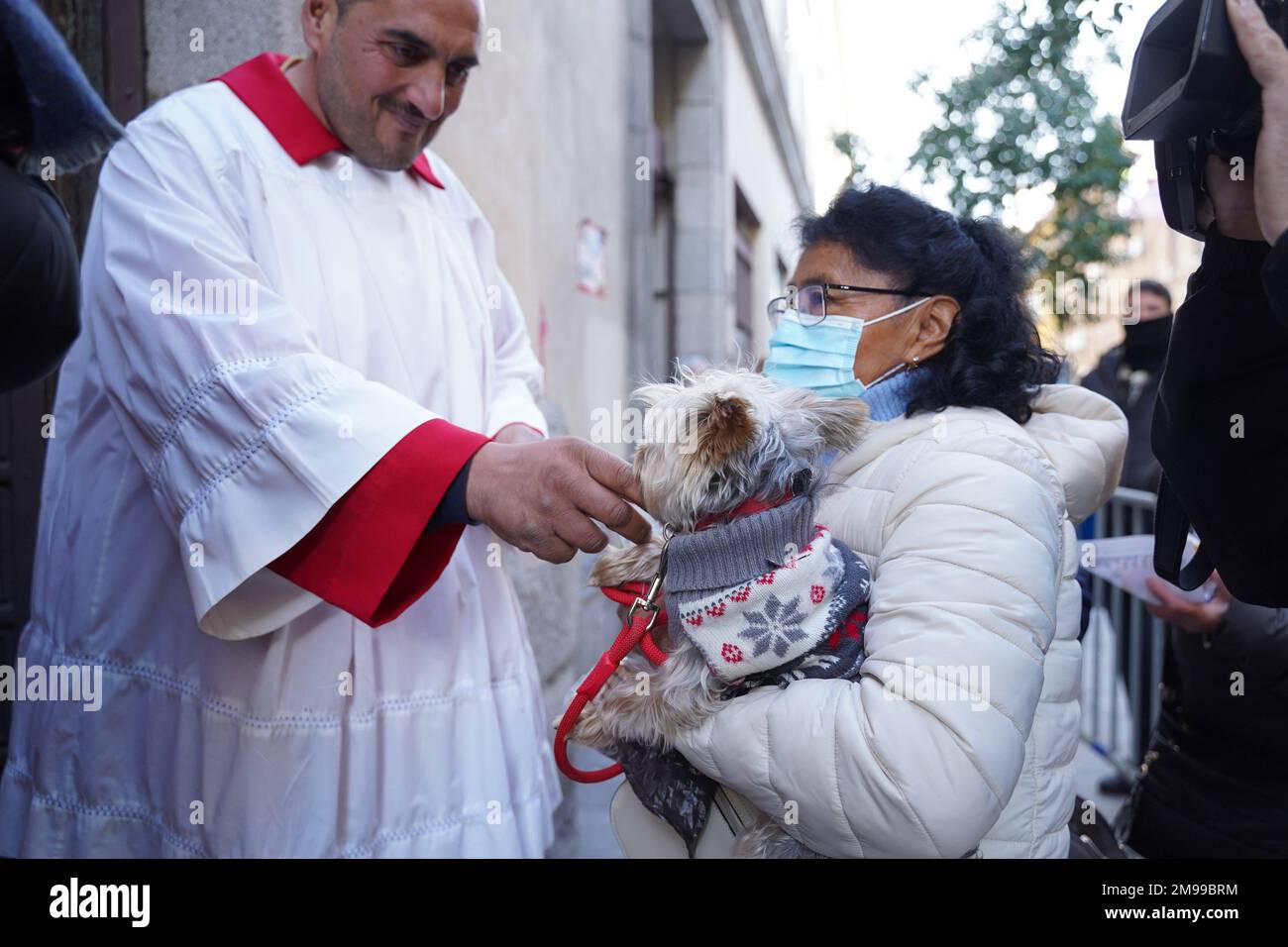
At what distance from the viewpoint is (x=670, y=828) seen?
5.65 feet

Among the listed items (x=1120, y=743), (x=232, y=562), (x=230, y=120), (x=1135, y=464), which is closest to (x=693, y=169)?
(x=1135, y=464)

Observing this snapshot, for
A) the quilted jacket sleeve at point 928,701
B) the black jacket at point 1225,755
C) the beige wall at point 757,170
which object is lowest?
the black jacket at point 1225,755

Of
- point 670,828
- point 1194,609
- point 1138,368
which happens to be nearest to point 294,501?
point 670,828

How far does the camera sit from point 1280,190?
1277 millimetres

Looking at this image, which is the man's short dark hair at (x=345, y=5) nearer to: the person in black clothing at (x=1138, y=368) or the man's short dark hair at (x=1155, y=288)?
the person in black clothing at (x=1138, y=368)

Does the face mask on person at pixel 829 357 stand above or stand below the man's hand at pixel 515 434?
above

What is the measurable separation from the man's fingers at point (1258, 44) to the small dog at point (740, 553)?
2.24 feet

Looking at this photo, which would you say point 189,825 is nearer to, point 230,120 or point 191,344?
point 191,344

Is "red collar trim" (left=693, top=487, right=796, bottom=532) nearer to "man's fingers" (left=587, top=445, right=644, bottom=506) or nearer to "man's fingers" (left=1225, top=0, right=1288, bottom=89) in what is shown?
"man's fingers" (left=587, top=445, right=644, bottom=506)

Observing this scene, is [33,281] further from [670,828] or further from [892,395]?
[892,395]

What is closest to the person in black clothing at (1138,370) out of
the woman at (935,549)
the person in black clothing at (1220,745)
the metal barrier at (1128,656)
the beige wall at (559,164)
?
the metal barrier at (1128,656)

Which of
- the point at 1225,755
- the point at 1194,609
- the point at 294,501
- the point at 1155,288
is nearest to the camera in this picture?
the point at 294,501

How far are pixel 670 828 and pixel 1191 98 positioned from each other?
4.44 ft

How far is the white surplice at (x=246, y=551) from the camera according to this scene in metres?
1.67
